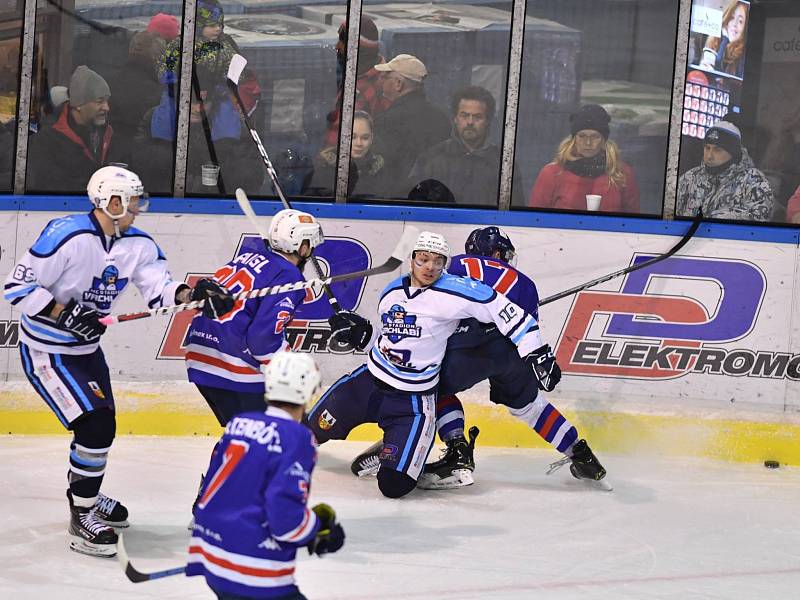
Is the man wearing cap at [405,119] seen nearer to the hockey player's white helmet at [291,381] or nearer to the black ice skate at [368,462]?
the black ice skate at [368,462]

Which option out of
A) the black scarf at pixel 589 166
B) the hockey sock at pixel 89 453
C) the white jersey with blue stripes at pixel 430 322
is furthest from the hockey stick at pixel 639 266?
the hockey sock at pixel 89 453

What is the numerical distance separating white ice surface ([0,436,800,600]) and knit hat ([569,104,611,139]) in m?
1.40

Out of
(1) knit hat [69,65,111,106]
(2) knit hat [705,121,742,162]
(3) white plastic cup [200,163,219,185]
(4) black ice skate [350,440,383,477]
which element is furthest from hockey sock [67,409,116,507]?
(2) knit hat [705,121,742,162]

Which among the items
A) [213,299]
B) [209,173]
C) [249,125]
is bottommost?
[213,299]

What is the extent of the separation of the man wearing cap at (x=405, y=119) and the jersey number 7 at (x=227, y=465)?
3065mm

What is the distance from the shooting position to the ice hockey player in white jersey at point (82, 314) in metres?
3.40

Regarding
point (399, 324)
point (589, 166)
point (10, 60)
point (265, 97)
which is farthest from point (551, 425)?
point (10, 60)

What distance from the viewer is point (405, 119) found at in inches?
207

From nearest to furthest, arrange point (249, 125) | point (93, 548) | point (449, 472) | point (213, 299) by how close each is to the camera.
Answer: point (93, 548) → point (213, 299) → point (449, 472) → point (249, 125)

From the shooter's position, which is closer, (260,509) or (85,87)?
(260,509)

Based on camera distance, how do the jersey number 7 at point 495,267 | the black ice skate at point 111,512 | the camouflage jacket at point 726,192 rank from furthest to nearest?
1. the camouflage jacket at point 726,192
2. the jersey number 7 at point 495,267
3. the black ice skate at point 111,512

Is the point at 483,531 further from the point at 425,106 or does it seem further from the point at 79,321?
the point at 425,106

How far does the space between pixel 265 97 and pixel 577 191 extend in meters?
1.40

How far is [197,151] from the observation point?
17.3 ft
